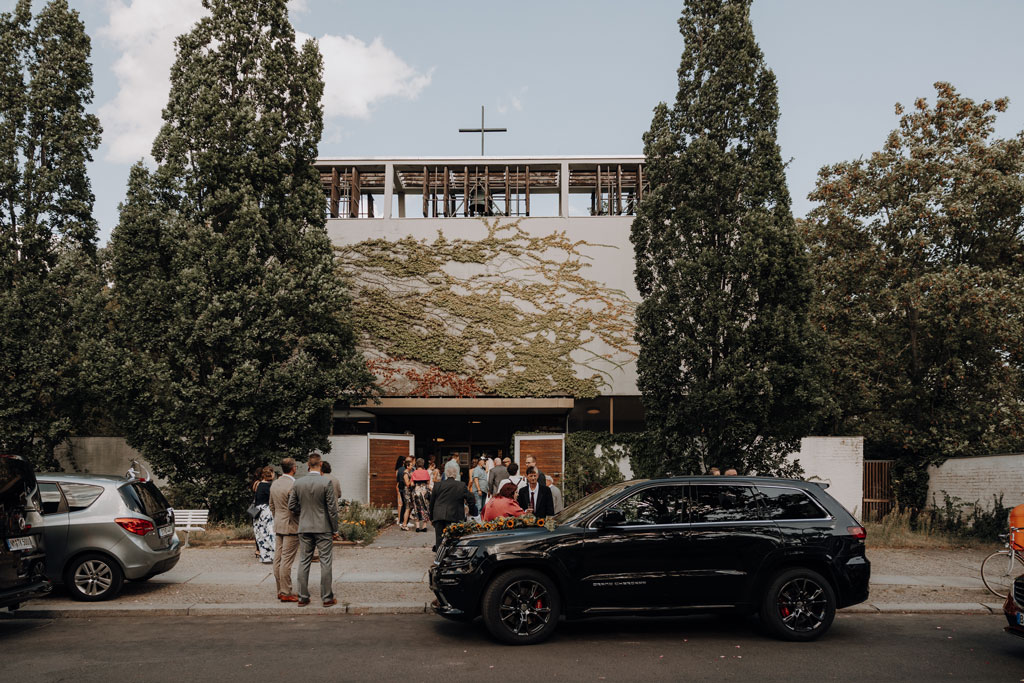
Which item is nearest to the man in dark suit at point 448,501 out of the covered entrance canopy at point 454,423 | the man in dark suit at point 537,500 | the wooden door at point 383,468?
the man in dark suit at point 537,500

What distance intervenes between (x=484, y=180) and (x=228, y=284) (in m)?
12.0

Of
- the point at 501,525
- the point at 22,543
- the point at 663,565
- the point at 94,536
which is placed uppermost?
the point at 501,525

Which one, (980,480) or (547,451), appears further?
(547,451)

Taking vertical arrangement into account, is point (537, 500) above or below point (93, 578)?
above

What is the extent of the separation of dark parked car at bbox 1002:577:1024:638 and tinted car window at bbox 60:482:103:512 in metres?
10.2

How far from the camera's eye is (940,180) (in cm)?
2161

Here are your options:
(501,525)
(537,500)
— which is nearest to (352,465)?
(537,500)

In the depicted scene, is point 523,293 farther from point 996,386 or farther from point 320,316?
point 996,386

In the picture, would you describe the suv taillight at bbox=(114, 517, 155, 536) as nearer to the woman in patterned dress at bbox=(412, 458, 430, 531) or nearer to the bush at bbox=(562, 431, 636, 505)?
the woman in patterned dress at bbox=(412, 458, 430, 531)

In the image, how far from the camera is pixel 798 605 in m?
8.40

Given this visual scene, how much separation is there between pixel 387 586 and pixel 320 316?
8.51m

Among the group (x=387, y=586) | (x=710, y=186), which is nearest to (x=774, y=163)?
(x=710, y=186)

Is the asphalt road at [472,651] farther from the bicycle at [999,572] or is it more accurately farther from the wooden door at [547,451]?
the wooden door at [547,451]

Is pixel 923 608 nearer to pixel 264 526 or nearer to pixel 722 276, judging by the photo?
pixel 722 276
